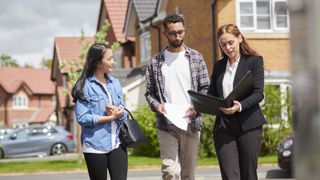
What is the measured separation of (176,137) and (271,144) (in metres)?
13.4

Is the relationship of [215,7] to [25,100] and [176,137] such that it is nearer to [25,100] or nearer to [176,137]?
[176,137]

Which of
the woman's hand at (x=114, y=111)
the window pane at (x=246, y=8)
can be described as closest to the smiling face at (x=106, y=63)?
the woman's hand at (x=114, y=111)

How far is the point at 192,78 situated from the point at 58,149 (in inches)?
A: 1028

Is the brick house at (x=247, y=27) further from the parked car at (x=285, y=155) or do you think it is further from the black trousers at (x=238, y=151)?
the black trousers at (x=238, y=151)

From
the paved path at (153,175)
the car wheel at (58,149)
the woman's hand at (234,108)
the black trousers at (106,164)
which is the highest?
the woman's hand at (234,108)

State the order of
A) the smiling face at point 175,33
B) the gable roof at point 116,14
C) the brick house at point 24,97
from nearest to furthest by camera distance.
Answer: the smiling face at point 175,33 → the gable roof at point 116,14 → the brick house at point 24,97

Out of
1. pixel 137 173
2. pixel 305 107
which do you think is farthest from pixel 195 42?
pixel 305 107

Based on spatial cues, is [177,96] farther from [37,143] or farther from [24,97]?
[24,97]

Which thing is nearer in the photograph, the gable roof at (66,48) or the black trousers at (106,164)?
the black trousers at (106,164)

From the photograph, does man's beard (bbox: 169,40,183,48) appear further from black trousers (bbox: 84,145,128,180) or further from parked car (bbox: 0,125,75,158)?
parked car (bbox: 0,125,75,158)

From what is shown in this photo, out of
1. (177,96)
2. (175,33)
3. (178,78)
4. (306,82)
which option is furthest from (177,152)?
(306,82)

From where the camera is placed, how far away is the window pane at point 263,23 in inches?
837

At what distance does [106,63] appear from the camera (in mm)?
5086

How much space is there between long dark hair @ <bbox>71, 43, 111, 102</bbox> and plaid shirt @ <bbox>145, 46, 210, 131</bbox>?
0.54 meters
